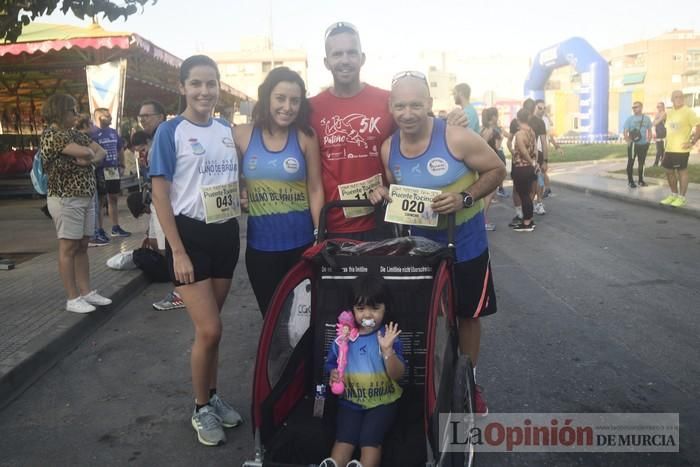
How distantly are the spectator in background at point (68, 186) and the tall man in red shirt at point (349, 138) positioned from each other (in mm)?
2917

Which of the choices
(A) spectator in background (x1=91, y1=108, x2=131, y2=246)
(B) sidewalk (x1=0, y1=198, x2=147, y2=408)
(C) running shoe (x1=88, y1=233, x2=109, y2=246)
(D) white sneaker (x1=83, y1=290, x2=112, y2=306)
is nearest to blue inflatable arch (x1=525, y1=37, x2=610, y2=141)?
(A) spectator in background (x1=91, y1=108, x2=131, y2=246)

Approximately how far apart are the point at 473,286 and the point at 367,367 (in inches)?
34.2

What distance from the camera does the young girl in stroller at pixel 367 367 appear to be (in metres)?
2.49

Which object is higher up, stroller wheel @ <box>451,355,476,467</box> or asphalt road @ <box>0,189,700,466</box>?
stroller wheel @ <box>451,355,476,467</box>

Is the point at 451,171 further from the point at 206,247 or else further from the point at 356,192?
the point at 206,247

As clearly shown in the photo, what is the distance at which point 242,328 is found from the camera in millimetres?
5230

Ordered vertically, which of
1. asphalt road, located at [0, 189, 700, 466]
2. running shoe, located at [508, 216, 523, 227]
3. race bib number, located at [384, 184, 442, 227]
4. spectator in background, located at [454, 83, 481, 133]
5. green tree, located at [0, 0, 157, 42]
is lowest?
asphalt road, located at [0, 189, 700, 466]

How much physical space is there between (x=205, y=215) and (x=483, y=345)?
2498 mm

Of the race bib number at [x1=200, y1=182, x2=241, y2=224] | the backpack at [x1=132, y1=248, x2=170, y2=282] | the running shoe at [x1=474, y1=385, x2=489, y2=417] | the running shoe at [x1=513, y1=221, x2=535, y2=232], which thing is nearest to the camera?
the race bib number at [x1=200, y1=182, x2=241, y2=224]

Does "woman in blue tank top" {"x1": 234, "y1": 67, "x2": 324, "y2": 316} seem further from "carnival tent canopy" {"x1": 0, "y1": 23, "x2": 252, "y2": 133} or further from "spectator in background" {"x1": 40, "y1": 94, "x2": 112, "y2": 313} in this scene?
"carnival tent canopy" {"x1": 0, "y1": 23, "x2": 252, "y2": 133}

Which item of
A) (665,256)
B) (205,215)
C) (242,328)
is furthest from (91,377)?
(665,256)

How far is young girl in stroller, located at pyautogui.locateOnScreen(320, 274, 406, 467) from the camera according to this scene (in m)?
2.49

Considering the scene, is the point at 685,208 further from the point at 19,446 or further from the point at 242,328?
the point at 19,446

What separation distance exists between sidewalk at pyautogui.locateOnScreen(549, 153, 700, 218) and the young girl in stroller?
929 centimetres
